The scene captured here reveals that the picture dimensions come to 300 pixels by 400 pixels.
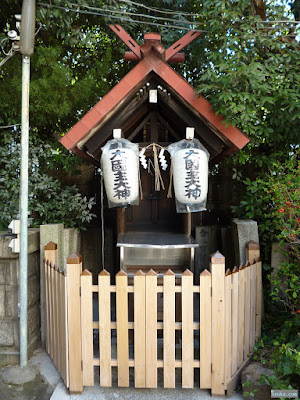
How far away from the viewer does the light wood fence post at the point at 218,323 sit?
11.2 ft

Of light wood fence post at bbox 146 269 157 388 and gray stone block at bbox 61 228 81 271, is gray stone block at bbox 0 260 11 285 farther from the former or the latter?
light wood fence post at bbox 146 269 157 388

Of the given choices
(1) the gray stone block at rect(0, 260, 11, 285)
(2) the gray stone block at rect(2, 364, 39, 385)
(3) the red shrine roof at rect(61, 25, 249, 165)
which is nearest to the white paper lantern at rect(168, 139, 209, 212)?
(3) the red shrine roof at rect(61, 25, 249, 165)

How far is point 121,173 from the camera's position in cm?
401

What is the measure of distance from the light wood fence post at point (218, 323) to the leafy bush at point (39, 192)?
319cm

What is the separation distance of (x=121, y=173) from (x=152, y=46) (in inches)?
65.8

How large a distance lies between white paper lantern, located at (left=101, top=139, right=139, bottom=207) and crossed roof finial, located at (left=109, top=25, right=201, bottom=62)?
1255 mm

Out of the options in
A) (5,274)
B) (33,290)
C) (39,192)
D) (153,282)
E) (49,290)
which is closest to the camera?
(153,282)

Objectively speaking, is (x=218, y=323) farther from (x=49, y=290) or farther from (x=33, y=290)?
(x=33, y=290)

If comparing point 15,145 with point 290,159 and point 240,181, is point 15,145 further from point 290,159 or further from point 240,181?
point 290,159

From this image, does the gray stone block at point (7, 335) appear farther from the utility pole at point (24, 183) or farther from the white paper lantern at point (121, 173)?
the white paper lantern at point (121, 173)

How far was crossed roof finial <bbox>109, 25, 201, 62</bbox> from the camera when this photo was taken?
4035mm

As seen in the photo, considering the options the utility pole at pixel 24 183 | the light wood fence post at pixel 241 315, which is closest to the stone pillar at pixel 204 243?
the light wood fence post at pixel 241 315

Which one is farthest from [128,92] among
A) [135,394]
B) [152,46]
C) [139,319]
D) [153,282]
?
[135,394]

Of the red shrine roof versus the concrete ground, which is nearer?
the concrete ground
